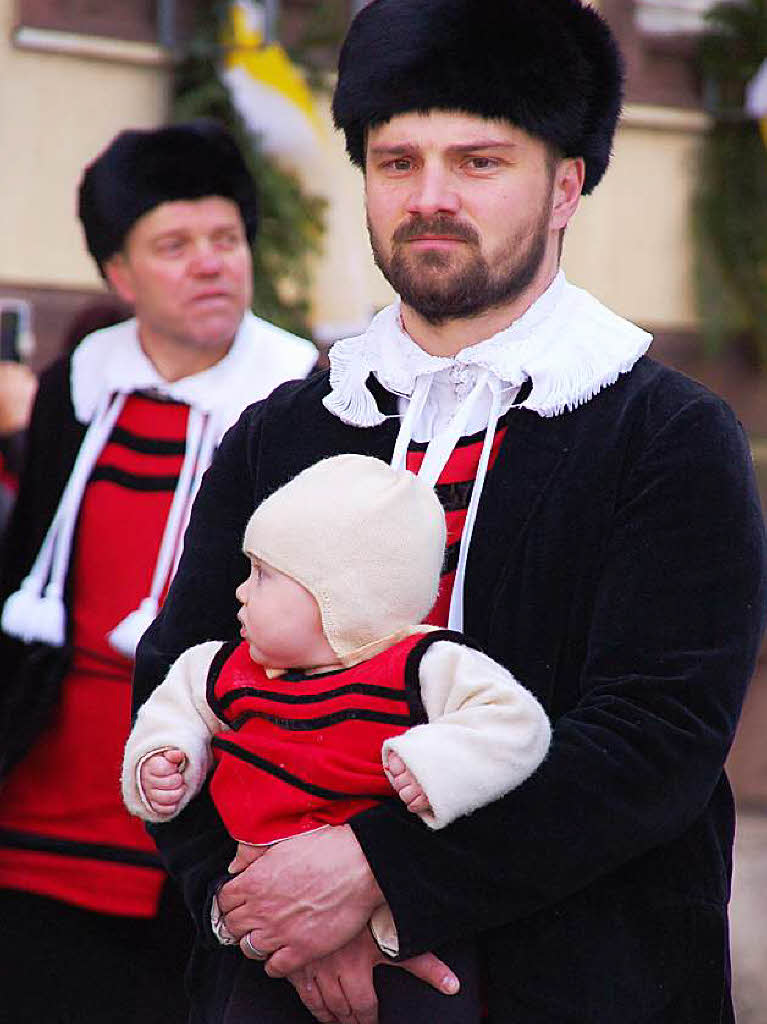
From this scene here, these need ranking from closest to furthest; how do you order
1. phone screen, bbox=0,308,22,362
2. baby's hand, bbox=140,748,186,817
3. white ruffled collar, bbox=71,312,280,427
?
baby's hand, bbox=140,748,186,817 → white ruffled collar, bbox=71,312,280,427 → phone screen, bbox=0,308,22,362

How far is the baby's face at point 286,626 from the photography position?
225 centimetres

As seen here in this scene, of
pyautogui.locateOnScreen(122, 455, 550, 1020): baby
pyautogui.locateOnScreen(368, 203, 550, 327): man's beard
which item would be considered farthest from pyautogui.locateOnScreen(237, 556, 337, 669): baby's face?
pyautogui.locateOnScreen(368, 203, 550, 327): man's beard

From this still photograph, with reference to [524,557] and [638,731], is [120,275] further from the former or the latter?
[638,731]

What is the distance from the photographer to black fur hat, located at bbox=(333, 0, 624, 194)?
2.43m

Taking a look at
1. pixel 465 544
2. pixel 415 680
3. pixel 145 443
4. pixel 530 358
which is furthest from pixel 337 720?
pixel 145 443

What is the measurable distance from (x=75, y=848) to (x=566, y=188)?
1.75 m

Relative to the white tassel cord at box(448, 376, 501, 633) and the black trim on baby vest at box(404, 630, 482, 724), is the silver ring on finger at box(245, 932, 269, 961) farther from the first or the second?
the white tassel cord at box(448, 376, 501, 633)

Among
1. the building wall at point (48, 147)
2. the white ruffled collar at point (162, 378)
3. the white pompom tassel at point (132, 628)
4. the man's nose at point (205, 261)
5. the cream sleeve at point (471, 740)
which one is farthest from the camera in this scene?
the building wall at point (48, 147)

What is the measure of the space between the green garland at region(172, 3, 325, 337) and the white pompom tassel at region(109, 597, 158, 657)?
12.9ft

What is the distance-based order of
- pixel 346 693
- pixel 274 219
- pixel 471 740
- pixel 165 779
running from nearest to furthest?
1. pixel 471 740
2. pixel 346 693
3. pixel 165 779
4. pixel 274 219

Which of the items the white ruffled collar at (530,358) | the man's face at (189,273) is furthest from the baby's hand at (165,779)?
the man's face at (189,273)

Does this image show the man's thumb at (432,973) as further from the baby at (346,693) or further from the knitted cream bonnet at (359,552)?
the knitted cream bonnet at (359,552)

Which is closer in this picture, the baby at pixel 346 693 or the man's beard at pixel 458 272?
the baby at pixel 346 693

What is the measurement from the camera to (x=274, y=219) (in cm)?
750
